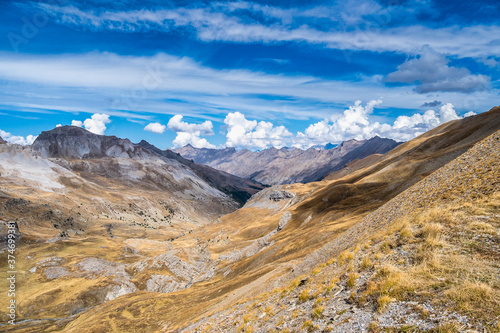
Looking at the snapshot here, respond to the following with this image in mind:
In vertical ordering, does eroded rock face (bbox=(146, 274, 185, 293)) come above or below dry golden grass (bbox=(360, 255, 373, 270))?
below

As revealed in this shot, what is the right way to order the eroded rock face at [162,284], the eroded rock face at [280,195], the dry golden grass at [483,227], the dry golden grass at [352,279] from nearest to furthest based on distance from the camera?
the dry golden grass at [483,227] < the dry golden grass at [352,279] < the eroded rock face at [162,284] < the eroded rock face at [280,195]

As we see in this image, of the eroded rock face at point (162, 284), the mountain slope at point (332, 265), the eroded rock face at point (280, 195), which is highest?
the eroded rock face at point (280, 195)

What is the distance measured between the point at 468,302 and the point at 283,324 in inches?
409

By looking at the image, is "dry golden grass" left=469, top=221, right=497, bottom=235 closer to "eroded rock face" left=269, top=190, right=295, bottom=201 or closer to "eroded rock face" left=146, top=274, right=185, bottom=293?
"eroded rock face" left=146, top=274, right=185, bottom=293

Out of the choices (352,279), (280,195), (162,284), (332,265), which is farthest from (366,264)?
(280,195)

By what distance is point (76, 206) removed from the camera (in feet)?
643

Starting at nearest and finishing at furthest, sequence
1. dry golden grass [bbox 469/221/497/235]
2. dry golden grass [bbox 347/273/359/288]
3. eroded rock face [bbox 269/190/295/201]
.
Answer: dry golden grass [bbox 469/221/497/235] < dry golden grass [bbox 347/273/359/288] < eroded rock face [bbox 269/190/295/201]

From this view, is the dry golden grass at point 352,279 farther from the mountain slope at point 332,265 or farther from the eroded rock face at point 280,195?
the eroded rock face at point 280,195

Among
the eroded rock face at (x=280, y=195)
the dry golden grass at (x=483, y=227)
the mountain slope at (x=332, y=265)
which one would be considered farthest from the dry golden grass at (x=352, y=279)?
the eroded rock face at (x=280, y=195)

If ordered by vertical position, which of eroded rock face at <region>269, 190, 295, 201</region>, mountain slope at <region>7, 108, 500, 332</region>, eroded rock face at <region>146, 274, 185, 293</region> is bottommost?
eroded rock face at <region>146, 274, 185, 293</region>

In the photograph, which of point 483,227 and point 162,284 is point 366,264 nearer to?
point 483,227

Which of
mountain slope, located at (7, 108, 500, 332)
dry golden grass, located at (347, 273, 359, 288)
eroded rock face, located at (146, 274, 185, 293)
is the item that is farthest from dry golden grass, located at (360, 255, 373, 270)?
eroded rock face, located at (146, 274, 185, 293)

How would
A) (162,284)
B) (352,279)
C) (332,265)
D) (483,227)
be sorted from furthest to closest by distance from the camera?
(162,284), (332,265), (352,279), (483,227)

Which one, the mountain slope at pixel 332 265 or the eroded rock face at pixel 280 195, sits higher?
the eroded rock face at pixel 280 195
